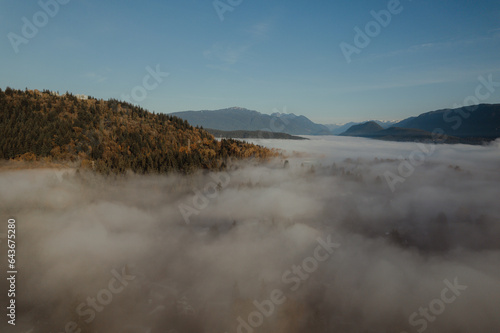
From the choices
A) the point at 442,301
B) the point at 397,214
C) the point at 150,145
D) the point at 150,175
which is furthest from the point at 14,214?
the point at 397,214

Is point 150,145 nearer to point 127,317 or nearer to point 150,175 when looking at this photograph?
point 150,175

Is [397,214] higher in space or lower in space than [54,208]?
lower

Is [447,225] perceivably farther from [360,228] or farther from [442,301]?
[442,301]

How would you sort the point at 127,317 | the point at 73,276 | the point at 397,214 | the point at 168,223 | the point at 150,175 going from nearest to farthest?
the point at 127,317 → the point at 73,276 → the point at 168,223 → the point at 150,175 → the point at 397,214

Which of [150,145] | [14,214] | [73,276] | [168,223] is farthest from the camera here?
[150,145]

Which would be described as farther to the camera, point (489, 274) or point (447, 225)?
point (447, 225)

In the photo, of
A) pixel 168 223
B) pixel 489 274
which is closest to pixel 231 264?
pixel 168 223

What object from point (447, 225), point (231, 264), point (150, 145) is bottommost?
point (447, 225)
